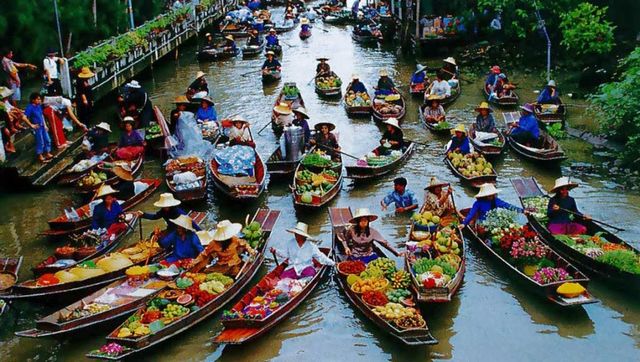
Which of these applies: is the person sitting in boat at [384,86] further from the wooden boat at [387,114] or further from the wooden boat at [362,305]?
the wooden boat at [362,305]

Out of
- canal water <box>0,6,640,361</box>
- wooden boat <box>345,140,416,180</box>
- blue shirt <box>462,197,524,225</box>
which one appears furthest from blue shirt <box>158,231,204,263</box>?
wooden boat <box>345,140,416,180</box>

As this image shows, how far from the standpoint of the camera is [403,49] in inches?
1271

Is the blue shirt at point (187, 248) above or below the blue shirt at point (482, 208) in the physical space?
below

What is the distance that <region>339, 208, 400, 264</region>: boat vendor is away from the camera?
38.2ft

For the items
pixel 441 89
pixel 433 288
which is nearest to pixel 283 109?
pixel 441 89

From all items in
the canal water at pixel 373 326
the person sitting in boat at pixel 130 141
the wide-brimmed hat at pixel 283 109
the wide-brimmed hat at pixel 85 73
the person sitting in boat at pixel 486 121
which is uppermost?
the wide-brimmed hat at pixel 85 73

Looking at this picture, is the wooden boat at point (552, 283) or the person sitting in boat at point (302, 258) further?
the person sitting in boat at point (302, 258)

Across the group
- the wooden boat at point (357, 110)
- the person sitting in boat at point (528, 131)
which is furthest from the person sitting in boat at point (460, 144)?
the wooden boat at point (357, 110)

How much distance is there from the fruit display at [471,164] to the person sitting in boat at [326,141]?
9.43 feet

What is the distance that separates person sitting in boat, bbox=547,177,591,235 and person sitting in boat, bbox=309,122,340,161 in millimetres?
5872

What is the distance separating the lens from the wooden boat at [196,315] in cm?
920

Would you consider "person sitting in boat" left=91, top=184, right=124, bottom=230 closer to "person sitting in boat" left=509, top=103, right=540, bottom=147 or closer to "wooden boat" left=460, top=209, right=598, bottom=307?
"wooden boat" left=460, top=209, right=598, bottom=307

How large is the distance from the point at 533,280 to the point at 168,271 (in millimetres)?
6013

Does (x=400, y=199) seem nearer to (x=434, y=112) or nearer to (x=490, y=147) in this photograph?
(x=490, y=147)
